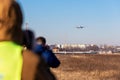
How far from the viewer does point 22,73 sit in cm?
269

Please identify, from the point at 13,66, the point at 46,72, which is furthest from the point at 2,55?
the point at 46,72

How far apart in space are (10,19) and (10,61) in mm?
208

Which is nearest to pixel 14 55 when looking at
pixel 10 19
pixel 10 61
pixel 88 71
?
pixel 10 61

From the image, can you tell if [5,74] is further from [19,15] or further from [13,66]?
[19,15]

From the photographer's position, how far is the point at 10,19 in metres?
2.72

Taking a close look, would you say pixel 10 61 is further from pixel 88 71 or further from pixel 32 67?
pixel 88 71

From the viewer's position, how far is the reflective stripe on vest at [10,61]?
2.66 m

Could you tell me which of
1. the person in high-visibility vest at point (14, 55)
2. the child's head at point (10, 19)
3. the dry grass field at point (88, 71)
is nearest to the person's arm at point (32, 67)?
the person in high-visibility vest at point (14, 55)

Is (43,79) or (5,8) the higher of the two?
(5,8)

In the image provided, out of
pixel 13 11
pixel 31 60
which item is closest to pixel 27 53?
pixel 31 60

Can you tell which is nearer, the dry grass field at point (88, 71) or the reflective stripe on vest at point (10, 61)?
the reflective stripe on vest at point (10, 61)

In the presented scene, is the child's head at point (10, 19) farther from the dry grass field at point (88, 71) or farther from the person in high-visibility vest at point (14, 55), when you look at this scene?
the dry grass field at point (88, 71)

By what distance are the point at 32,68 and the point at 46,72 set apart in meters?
0.10

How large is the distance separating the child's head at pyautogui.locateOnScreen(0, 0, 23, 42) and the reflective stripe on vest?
0.06 metres
